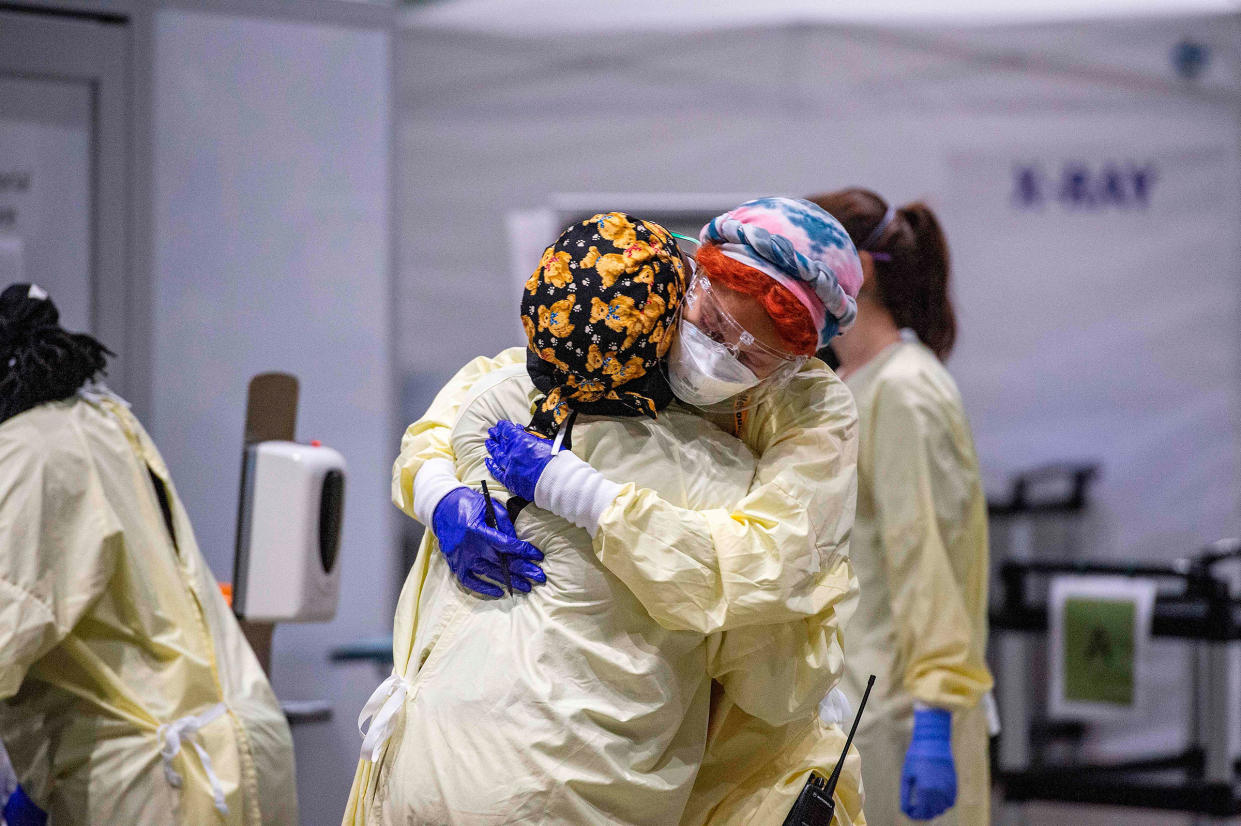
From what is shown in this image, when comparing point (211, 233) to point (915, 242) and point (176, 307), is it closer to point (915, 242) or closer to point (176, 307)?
point (176, 307)

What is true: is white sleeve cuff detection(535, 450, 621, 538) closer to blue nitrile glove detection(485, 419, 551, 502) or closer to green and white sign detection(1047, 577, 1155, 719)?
blue nitrile glove detection(485, 419, 551, 502)

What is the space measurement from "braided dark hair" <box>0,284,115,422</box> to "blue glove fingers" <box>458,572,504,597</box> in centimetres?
102

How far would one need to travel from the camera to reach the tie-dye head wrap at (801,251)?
60.0 inches

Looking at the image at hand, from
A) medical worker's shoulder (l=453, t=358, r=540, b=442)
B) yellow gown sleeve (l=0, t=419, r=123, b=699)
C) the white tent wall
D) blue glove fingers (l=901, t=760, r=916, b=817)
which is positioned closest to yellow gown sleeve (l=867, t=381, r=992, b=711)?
blue glove fingers (l=901, t=760, r=916, b=817)

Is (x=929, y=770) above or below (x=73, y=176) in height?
below

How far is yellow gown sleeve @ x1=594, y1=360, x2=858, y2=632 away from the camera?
145cm

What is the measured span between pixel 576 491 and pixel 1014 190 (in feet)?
14.0

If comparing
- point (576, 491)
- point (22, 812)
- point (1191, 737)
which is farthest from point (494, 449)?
point (1191, 737)

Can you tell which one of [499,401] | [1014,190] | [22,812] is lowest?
[22,812]

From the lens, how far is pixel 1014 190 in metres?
5.30

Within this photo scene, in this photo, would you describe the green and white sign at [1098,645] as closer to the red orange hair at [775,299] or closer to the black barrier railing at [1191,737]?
the black barrier railing at [1191,737]

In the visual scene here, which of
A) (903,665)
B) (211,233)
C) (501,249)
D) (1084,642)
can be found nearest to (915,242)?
(903,665)

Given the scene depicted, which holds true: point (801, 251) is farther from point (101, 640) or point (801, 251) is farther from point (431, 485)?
point (101, 640)

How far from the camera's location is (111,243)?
315 centimetres
